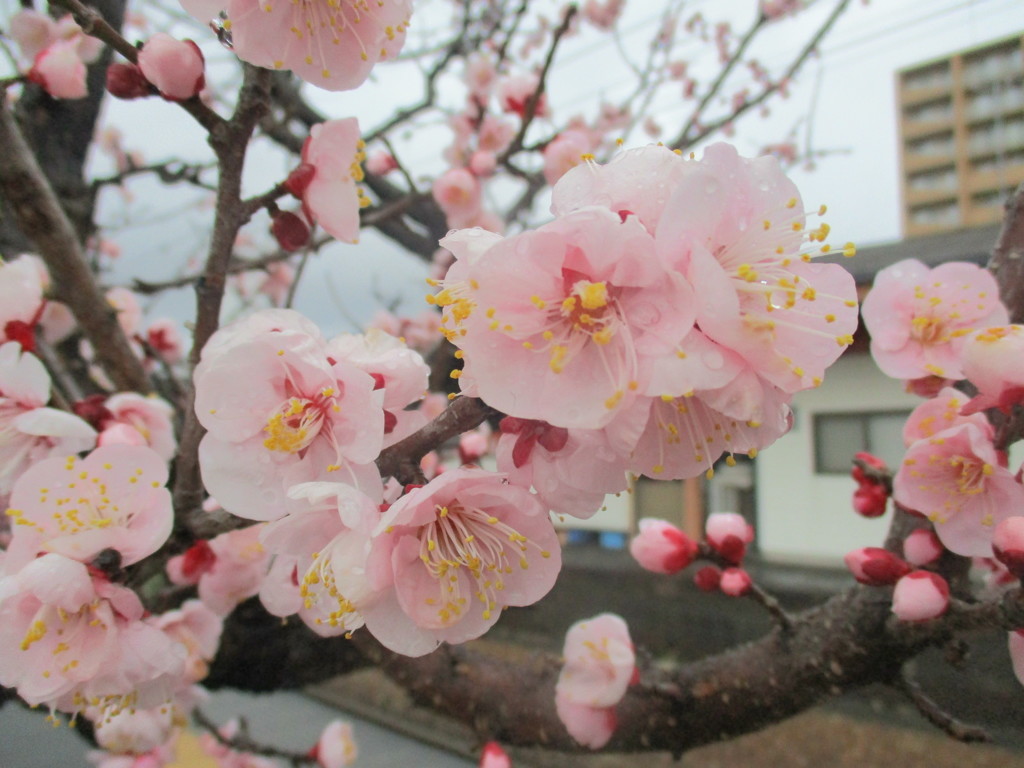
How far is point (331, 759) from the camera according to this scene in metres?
2.21

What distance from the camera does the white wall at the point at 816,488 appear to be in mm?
4551

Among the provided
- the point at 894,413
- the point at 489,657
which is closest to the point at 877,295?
the point at 489,657

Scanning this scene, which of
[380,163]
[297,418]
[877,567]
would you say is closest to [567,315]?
[297,418]

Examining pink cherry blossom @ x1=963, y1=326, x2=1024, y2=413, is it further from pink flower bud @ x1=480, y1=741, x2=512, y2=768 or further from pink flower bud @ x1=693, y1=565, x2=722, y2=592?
pink flower bud @ x1=480, y1=741, x2=512, y2=768

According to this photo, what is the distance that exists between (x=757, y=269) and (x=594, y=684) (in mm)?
865

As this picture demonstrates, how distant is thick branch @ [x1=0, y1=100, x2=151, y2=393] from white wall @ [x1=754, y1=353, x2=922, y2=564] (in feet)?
14.7

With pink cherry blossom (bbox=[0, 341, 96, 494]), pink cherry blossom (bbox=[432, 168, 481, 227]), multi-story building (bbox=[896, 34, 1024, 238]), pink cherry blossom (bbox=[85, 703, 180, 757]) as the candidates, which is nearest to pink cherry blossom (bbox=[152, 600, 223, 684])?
pink cherry blossom (bbox=[85, 703, 180, 757])

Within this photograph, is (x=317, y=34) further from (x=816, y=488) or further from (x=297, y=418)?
(x=816, y=488)

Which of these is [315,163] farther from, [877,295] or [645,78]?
[645,78]

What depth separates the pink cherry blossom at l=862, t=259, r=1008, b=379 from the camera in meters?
0.90

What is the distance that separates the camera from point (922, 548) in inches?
36.3

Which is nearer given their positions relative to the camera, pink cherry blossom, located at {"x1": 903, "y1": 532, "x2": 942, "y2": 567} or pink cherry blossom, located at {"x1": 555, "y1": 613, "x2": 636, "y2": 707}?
pink cherry blossom, located at {"x1": 903, "y1": 532, "x2": 942, "y2": 567}

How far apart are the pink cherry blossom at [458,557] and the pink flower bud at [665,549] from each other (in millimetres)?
596

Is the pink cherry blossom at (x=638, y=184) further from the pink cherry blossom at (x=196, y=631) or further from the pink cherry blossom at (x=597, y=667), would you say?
the pink cherry blossom at (x=196, y=631)
